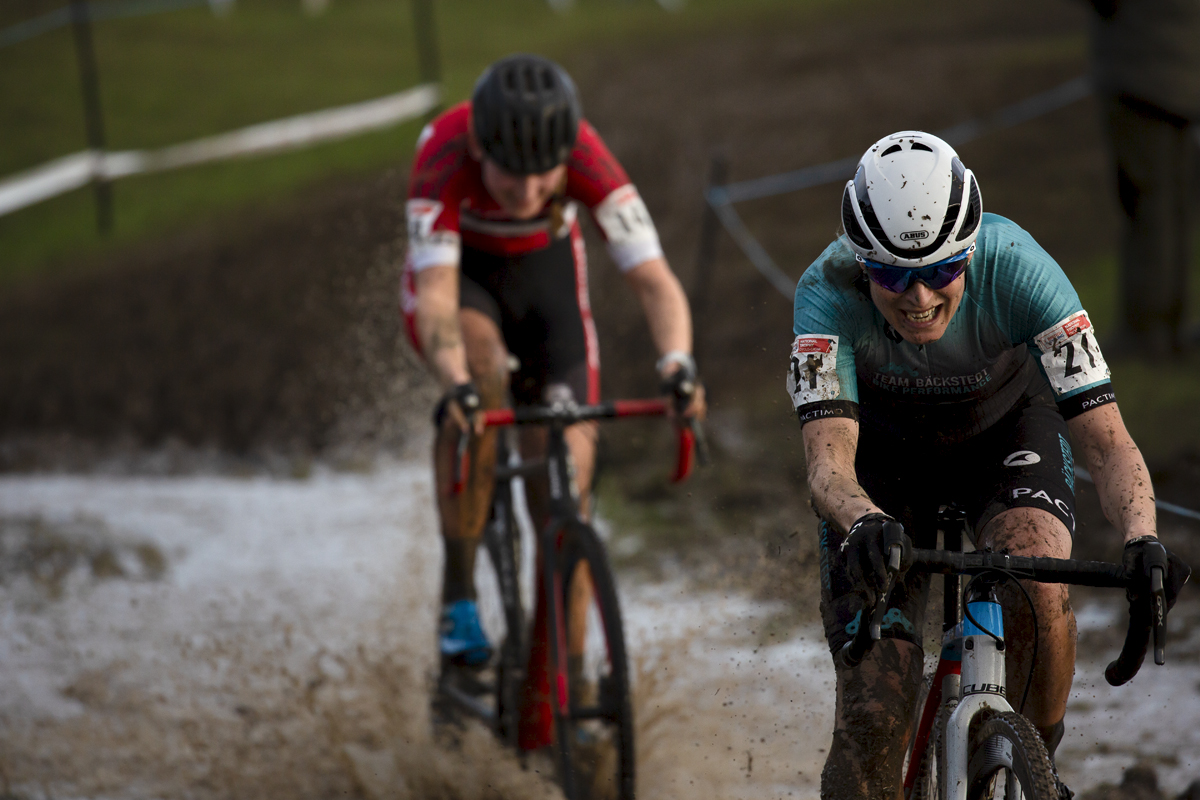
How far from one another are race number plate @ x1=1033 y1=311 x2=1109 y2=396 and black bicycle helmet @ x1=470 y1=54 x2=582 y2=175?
2145mm

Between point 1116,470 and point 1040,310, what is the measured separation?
391mm

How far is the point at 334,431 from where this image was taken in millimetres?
9500

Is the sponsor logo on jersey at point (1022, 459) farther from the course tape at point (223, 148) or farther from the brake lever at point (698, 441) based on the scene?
the course tape at point (223, 148)

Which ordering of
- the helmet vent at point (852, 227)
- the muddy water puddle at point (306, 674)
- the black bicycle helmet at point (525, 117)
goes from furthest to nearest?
the muddy water puddle at point (306, 674)
the black bicycle helmet at point (525, 117)
the helmet vent at point (852, 227)

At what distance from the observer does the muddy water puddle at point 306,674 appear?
4.86m

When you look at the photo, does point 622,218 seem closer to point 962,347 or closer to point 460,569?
point 460,569

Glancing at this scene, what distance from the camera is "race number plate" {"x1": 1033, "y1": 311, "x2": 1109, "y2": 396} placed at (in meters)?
2.96

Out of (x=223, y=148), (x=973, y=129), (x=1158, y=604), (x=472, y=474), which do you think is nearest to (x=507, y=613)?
(x=472, y=474)

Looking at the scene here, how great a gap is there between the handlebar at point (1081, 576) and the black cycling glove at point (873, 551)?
0.02 metres

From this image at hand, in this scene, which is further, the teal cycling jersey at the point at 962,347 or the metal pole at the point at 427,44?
the metal pole at the point at 427,44

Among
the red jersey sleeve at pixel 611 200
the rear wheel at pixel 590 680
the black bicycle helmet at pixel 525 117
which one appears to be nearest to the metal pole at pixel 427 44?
the red jersey sleeve at pixel 611 200

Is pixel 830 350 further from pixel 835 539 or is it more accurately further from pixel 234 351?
pixel 234 351

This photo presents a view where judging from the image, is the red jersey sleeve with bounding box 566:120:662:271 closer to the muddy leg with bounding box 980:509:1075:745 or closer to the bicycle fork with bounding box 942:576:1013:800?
the muddy leg with bounding box 980:509:1075:745

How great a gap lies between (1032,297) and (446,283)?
2.36 metres
